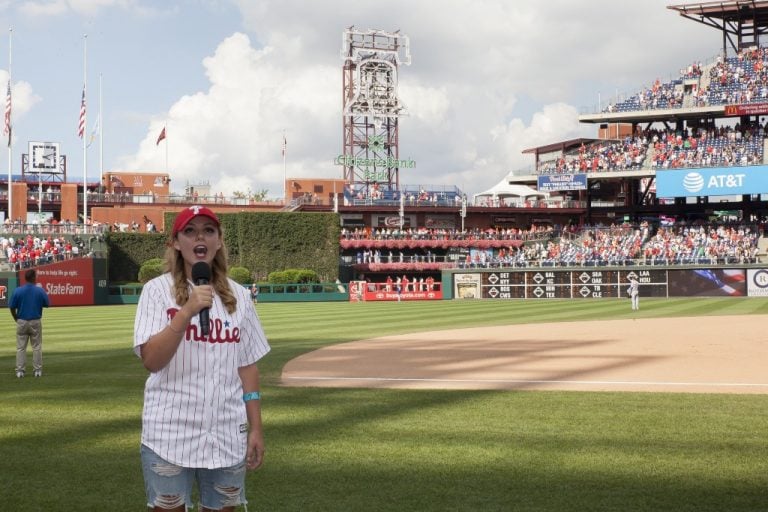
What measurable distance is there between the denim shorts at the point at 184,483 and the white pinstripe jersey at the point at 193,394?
5 cm

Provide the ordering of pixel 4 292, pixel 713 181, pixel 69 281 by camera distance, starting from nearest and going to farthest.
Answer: pixel 4 292 → pixel 69 281 → pixel 713 181

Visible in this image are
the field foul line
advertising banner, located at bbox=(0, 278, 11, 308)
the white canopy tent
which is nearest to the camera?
the field foul line

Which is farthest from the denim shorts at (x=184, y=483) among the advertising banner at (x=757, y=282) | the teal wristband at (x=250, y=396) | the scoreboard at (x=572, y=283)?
the advertising banner at (x=757, y=282)

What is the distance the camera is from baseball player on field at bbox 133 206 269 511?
4.32m

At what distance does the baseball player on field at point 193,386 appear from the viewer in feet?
14.2

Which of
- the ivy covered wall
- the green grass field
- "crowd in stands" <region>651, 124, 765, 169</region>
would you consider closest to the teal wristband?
the green grass field

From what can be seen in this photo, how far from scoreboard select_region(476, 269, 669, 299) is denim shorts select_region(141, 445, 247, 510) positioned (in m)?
50.5

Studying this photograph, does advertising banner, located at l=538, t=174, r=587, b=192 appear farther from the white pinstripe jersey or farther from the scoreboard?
the white pinstripe jersey

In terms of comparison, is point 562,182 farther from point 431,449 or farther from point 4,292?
point 431,449

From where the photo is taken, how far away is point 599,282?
54250 mm

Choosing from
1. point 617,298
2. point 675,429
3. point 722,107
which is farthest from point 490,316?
point 722,107

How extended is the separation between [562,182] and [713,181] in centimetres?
1280

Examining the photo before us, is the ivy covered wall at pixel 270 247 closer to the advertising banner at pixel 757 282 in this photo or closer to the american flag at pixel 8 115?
the american flag at pixel 8 115

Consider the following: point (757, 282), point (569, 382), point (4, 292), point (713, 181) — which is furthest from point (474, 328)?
point (713, 181)
